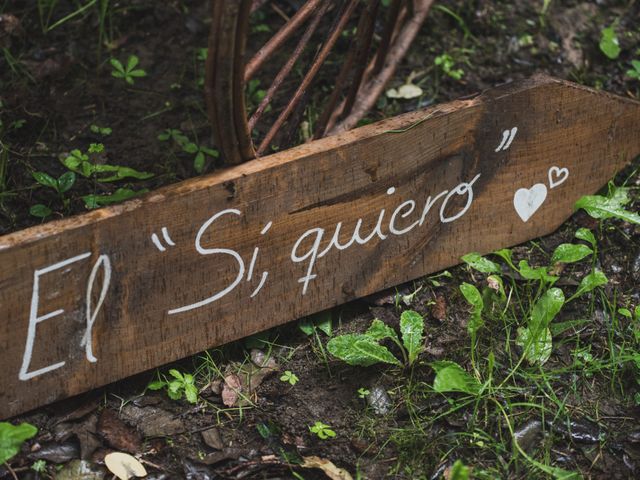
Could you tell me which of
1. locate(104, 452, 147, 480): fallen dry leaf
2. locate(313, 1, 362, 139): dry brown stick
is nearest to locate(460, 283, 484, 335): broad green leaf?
locate(313, 1, 362, 139): dry brown stick

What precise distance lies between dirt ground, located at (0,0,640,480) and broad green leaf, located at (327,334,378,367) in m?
0.05

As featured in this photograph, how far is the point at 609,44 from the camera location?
298cm

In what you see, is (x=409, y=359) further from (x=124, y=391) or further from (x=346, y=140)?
(x=124, y=391)

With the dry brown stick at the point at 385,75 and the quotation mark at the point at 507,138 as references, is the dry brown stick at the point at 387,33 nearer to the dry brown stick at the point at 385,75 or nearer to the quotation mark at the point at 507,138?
the dry brown stick at the point at 385,75

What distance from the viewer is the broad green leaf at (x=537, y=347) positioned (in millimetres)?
2111

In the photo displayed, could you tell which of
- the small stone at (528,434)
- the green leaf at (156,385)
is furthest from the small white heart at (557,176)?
the green leaf at (156,385)

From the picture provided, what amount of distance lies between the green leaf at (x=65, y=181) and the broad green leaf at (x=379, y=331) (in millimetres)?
925

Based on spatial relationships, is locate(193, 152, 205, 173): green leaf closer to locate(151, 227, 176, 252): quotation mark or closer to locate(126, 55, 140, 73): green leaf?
locate(126, 55, 140, 73): green leaf

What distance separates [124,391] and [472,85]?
160 centimetres

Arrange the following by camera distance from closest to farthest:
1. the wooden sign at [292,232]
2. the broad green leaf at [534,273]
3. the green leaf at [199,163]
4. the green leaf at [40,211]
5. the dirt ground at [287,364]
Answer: the wooden sign at [292,232]
the dirt ground at [287,364]
the broad green leaf at [534,273]
the green leaf at [40,211]
the green leaf at [199,163]

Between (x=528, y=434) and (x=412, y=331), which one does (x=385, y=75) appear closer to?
(x=412, y=331)

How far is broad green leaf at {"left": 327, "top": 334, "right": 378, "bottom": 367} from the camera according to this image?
207 cm

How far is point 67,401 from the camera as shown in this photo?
200cm

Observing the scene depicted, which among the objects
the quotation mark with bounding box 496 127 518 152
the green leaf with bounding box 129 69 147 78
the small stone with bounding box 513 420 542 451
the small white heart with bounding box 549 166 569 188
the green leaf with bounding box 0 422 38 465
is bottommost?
the small stone with bounding box 513 420 542 451
